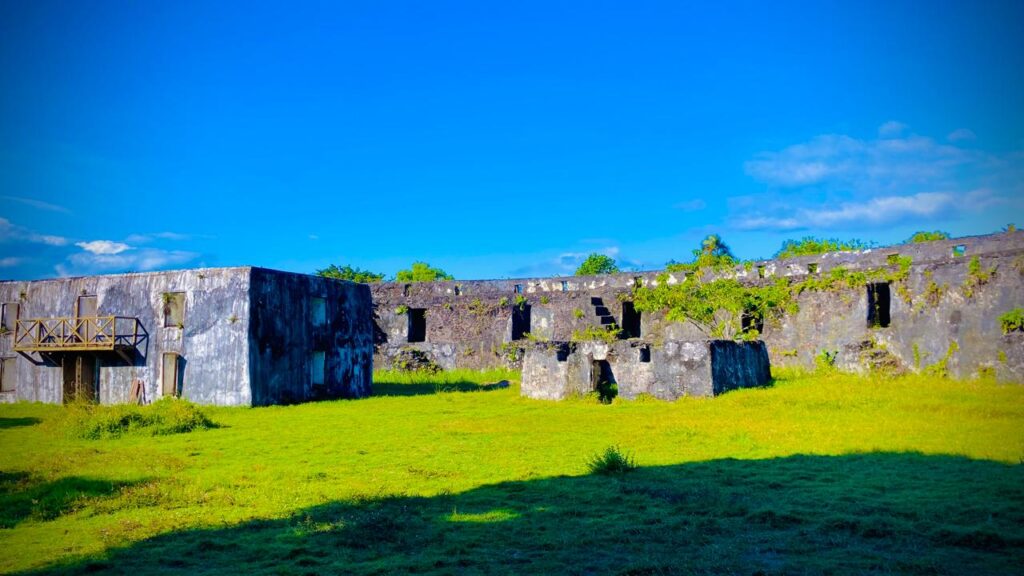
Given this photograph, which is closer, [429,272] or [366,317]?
[366,317]

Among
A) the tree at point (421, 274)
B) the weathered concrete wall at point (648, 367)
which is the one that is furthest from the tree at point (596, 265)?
the weathered concrete wall at point (648, 367)

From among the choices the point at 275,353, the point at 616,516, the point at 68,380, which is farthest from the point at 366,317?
the point at 616,516

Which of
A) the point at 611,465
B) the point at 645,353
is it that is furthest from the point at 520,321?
the point at 611,465

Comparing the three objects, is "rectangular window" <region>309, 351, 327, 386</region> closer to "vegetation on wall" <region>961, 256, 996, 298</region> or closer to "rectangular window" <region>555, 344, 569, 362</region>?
"rectangular window" <region>555, 344, 569, 362</region>

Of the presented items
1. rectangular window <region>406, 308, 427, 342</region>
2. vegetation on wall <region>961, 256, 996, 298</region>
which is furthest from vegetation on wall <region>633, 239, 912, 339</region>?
rectangular window <region>406, 308, 427, 342</region>

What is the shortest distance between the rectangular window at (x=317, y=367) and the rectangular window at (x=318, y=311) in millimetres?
1009

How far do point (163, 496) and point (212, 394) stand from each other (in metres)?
12.4

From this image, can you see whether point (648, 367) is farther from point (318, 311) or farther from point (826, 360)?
point (318, 311)

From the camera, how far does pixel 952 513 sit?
716 centimetres

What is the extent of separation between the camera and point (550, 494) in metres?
8.83

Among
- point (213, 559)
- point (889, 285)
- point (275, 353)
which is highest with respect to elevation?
point (889, 285)

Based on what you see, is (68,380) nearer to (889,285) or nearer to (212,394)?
(212,394)

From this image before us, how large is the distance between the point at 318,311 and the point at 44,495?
14.5 metres

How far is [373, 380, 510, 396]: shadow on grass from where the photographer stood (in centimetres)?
2442
